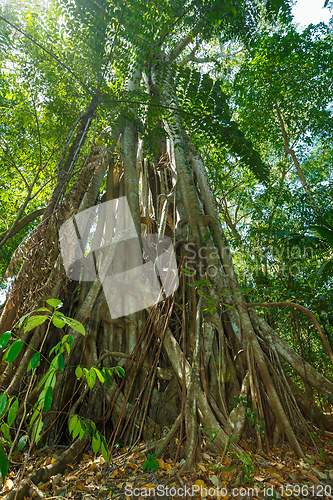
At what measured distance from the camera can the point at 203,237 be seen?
124 inches

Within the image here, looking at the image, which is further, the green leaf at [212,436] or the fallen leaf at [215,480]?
the green leaf at [212,436]

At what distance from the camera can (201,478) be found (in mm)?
1571

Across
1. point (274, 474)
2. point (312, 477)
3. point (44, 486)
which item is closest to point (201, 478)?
point (274, 474)

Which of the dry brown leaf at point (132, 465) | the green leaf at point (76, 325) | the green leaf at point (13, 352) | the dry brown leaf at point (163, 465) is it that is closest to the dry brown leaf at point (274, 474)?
the dry brown leaf at point (163, 465)

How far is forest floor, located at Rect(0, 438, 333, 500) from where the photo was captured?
147 centimetres

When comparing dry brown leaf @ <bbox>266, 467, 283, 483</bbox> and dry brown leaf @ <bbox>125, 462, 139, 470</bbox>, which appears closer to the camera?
dry brown leaf @ <bbox>266, 467, 283, 483</bbox>

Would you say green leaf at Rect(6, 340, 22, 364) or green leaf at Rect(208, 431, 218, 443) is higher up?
green leaf at Rect(6, 340, 22, 364)

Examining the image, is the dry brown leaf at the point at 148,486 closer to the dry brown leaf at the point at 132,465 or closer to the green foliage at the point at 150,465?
the green foliage at the point at 150,465

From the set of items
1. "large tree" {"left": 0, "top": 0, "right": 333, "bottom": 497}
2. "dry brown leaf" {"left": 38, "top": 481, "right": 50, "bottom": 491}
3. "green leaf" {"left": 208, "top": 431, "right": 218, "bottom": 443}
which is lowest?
"dry brown leaf" {"left": 38, "top": 481, "right": 50, "bottom": 491}

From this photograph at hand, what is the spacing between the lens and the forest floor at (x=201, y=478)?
147cm

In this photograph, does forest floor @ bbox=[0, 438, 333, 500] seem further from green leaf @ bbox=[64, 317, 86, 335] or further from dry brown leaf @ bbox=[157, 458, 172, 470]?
green leaf @ bbox=[64, 317, 86, 335]

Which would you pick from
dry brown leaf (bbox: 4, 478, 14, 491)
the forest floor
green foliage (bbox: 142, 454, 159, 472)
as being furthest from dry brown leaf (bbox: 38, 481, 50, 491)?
green foliage (bbox: 142, 454, 159, 472)

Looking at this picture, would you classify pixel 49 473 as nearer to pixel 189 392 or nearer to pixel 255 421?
pixel 189 392

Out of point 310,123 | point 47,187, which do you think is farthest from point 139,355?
point 310,123
